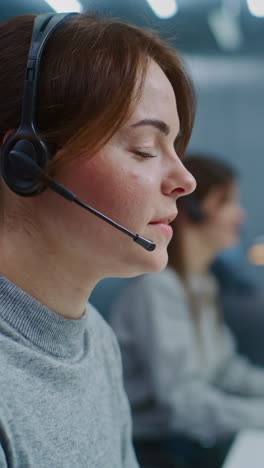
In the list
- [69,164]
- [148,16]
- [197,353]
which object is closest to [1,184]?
[69,164]

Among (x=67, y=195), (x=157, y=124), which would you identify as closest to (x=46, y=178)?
(x=67, y=195)

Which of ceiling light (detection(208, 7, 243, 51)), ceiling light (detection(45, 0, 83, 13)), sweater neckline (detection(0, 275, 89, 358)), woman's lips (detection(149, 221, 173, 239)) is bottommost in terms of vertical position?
sweater neckline (detection(0, 275, 89, 358))

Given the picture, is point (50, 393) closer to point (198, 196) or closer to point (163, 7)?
point (163, 7)

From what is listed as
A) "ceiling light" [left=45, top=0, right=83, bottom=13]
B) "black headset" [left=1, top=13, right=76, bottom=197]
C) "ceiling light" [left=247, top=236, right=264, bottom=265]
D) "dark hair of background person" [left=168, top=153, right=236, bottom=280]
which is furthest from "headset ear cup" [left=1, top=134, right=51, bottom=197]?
"ceiling light" [left=247, top=236, right=264, bottom=265]

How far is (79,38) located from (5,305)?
0.31 metres

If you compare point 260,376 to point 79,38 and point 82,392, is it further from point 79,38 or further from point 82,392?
point 79,38

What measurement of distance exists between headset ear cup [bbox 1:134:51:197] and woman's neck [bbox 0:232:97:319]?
7cm

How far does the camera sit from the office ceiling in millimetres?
777

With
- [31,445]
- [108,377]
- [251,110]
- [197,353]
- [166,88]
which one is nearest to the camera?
[31,445]

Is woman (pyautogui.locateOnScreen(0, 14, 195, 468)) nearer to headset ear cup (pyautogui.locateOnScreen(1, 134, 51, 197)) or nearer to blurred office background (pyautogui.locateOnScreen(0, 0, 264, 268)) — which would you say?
headset ear cup (pyautogui.locateOnScreen(1, 134, 51, 197))

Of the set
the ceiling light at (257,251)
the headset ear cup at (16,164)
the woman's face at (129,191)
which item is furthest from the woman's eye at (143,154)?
the ceiling light at (257,251)

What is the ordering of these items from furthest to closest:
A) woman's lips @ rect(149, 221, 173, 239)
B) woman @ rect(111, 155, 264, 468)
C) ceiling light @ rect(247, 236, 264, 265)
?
1. ceiling light @ rect(247, 236, 264, 265)
2. woman @ rect(111, 155, 264, 468)
3. woman's lips @ rect(149, 221, 173, 239)

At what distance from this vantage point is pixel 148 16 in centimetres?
92

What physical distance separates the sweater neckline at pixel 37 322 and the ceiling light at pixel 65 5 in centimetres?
36
